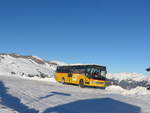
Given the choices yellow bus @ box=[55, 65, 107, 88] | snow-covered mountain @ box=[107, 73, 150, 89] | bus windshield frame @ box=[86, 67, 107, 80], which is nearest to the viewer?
yellow bus @ box=[55, 65, 107, 88]

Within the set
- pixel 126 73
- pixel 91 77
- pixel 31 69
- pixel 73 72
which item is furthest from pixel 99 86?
pixel 126 73

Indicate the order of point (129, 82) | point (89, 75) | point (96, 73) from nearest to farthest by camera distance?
point (89, 75) → point (96, 73) → point (129, 82)

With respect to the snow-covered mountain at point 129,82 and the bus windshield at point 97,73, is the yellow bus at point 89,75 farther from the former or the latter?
the snow-covered mountain at point 129,82

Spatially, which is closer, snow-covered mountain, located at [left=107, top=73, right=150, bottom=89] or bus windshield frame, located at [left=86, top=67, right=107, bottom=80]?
bus windshield frame, located at [left=86, top=67, right=107, bottom=80]

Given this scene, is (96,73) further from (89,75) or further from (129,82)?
(129,82)

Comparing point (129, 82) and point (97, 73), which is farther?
point (129, 82)

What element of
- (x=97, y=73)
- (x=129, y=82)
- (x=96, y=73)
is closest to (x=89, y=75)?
(x=96, y=73)

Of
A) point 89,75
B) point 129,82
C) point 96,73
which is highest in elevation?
point 129,82

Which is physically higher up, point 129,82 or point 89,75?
point 129,82

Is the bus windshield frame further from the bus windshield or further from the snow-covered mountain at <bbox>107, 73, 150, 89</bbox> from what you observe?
the snow-covered mountain at <bbox>107, 73, 150, 89</bbox>

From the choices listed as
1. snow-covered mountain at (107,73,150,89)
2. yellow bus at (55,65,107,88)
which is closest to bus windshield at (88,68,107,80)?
yellow bus at (55,65,107,88)

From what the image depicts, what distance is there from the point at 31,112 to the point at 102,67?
21.9m

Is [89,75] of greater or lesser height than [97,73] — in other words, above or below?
below

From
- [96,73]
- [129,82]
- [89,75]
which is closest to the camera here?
[89,75]
